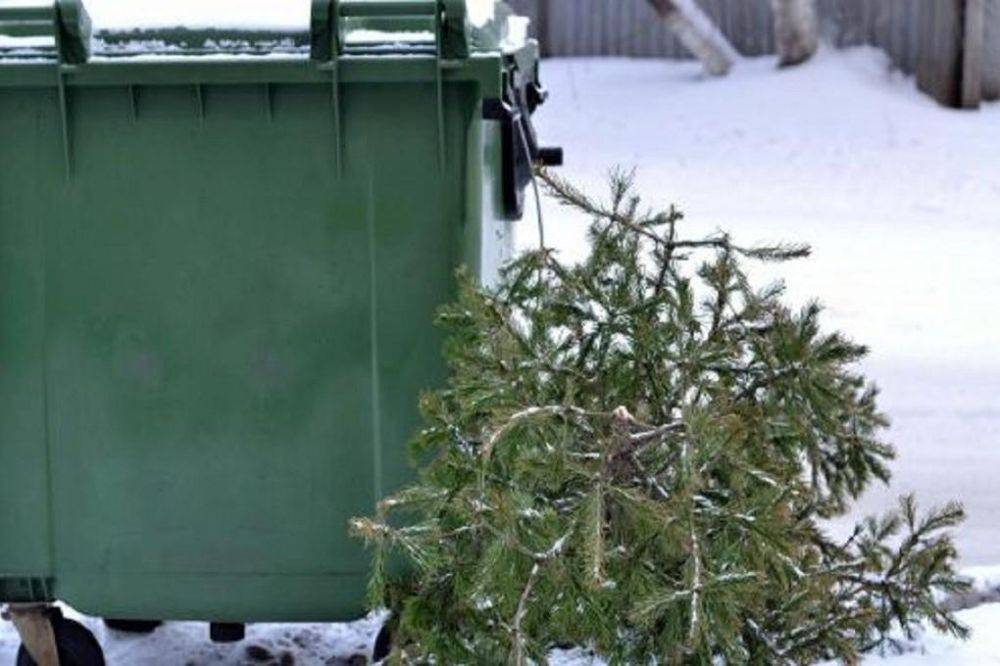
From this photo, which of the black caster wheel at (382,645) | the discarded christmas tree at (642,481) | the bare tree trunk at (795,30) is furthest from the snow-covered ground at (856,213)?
the discarded christmas tree at (642,481)

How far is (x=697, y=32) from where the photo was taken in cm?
1566

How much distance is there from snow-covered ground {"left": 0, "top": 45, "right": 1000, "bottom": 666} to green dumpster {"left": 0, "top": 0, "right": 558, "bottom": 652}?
2.25 ft

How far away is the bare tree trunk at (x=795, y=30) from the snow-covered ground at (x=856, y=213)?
0.13m

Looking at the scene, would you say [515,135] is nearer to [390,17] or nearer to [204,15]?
[390,17]

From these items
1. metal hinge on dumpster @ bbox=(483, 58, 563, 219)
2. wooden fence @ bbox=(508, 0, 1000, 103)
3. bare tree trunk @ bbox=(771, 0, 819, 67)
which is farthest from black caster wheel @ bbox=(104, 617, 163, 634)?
wooden fence @ bbox=(508, 0, 1000, 103)

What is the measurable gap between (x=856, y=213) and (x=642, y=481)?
9226mm

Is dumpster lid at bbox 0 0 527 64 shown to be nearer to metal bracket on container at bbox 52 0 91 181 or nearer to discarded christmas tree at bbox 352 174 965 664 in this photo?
metal bracket on container at bbox 52 0 91 181

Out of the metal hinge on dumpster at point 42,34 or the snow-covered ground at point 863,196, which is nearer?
the metal hinge on dumpster at point 42,34

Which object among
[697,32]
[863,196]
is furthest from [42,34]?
[697,32]

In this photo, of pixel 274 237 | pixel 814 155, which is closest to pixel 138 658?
pixel 274 237

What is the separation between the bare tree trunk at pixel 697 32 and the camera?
1570cm

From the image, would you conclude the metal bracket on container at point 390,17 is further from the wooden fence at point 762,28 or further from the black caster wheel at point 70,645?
the wooden fence at point 762,28

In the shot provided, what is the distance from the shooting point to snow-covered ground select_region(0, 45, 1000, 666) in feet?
21.8

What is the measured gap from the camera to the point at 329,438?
4672mm
